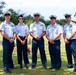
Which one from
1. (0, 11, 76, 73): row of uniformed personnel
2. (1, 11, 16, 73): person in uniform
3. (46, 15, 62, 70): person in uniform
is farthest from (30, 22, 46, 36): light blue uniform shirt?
(1, 11, 16, 73): person in uniform

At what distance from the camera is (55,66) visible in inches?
448

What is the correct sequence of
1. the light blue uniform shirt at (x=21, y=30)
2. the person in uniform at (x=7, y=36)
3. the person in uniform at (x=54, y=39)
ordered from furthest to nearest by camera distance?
the light blue uniform shirt at (x=21, y=30), the person in uniform at (x=54, y=39), the person in uniform at (x=7, y=36)

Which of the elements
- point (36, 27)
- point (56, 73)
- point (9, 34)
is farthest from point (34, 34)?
point (56, 73)

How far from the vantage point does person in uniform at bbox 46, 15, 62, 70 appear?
433 inches

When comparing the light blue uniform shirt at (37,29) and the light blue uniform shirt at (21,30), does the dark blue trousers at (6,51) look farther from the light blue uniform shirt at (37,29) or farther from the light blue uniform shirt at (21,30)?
the light blue uniform shirt at (37,29)

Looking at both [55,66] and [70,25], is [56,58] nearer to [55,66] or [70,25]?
[55,66]

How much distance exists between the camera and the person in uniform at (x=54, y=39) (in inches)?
433

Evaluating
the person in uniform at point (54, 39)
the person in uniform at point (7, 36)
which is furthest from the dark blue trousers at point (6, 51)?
the person in uniform at point (54, 39)

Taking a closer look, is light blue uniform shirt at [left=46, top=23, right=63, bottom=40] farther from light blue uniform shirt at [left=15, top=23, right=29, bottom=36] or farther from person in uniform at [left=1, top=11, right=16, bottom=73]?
person in uniform at [left=1, top=11, right=16, bottom=73]

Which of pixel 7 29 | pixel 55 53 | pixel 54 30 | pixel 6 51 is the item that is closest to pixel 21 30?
pixel 7 29

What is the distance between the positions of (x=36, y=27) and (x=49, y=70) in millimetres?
1683

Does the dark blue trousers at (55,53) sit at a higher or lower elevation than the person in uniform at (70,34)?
lower

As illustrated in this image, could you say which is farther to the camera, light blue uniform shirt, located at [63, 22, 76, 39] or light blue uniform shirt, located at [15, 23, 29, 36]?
light blue uniform shirt, located at [15, 23, 29, 36]

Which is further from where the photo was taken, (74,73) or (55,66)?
(55,66)
